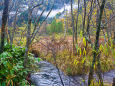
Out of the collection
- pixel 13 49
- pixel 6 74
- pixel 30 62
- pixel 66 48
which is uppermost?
pixel 13 49

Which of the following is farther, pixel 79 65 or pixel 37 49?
pixel 37 49

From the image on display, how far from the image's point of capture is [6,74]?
2725 millimetres

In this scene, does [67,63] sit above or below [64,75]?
above

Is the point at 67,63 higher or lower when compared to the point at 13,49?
lower

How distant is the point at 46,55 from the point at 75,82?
12.0ft

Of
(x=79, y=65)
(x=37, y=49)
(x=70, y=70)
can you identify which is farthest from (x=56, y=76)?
(x=37, y=49)

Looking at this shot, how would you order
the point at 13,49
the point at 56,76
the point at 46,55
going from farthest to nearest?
the point at 46,55 < the point at 56,76 < the point at 13,49

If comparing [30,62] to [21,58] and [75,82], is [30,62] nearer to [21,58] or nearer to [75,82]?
[21,58]

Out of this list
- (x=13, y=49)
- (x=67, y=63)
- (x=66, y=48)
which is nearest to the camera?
(x=13, y=49)

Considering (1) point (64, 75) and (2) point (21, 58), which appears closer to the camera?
(2) point (21, 58)

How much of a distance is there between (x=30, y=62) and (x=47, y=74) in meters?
1.90

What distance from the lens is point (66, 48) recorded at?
23.8 ft

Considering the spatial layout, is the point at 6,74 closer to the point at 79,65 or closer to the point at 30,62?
the point at 30,62

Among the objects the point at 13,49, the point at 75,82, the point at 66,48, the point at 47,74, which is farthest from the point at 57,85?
the point at 66,48
